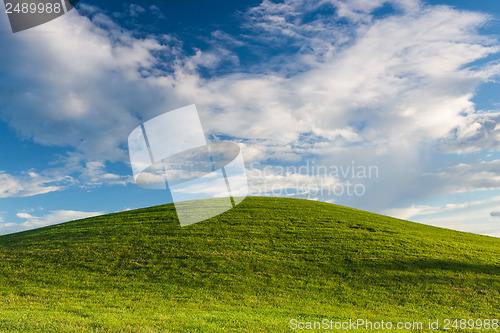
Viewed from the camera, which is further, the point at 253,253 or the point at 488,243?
the point at 488,243

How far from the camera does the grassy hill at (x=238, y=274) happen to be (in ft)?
51.9

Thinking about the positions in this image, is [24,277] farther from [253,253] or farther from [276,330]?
[276,330]

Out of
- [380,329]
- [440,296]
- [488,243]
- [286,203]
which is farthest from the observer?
[286,203]

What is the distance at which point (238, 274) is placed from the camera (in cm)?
2359

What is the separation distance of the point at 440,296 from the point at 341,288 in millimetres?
6613

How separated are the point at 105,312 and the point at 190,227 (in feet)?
66.8

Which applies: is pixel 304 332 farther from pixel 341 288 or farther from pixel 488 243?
pixel 488 243

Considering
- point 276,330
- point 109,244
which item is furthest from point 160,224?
point 276,330

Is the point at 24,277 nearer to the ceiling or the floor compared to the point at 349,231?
nearer to the floor

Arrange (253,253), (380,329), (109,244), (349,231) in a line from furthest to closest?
1. (349,231)
2. (109,244)
3. (253,253)
4. (380,329)

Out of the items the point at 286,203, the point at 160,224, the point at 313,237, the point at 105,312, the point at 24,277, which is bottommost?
the point at 105,312

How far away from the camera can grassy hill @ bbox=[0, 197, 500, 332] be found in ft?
51.9

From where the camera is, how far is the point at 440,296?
69.6 ft

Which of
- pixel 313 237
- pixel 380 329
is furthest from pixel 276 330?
pixel 313 237
